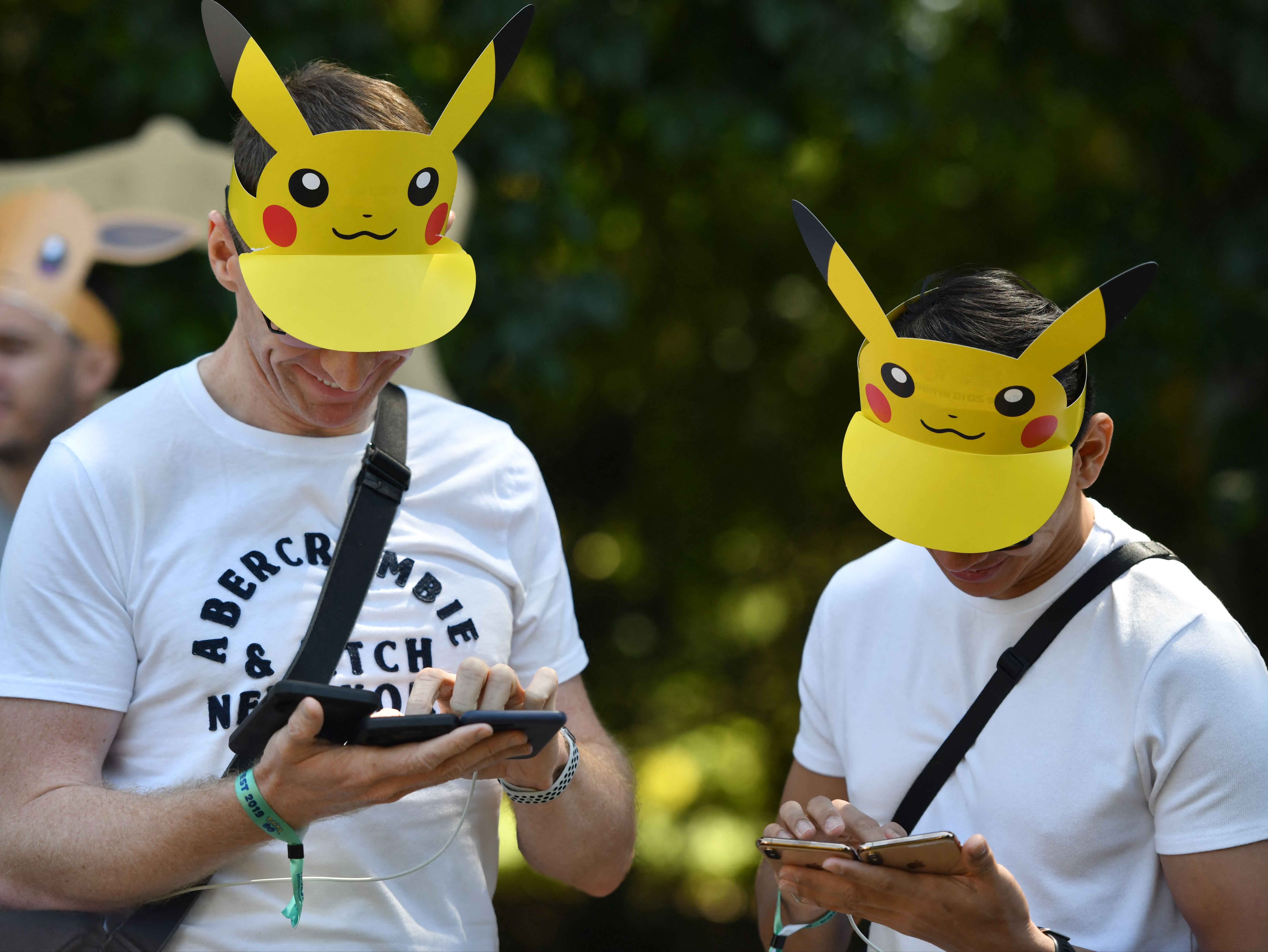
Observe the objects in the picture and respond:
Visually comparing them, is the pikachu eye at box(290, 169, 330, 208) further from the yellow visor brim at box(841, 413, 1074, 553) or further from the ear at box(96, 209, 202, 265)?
the ear at box(96, 209, 202, 265)

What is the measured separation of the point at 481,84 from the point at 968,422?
91cm

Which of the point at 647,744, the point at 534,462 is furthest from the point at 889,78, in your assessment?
the point at 647,744

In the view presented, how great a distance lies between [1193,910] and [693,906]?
4.67m

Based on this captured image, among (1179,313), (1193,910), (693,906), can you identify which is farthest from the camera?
(693,906)

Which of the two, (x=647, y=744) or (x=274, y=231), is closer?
(x=274, y=231)

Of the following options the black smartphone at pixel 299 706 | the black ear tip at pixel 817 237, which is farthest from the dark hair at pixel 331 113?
the black smartphone at pixel 299 706

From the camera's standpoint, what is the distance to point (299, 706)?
62.7 inches

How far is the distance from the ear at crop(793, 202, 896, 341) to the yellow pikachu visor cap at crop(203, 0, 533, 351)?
0.53m

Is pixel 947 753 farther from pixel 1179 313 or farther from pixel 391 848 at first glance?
pixel 1179 313

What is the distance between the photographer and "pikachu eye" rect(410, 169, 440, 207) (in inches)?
75.4

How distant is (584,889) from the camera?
2266 millimetres

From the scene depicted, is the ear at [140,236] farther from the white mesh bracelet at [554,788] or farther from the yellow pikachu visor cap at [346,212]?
the white mesh bracelet at [554,788]

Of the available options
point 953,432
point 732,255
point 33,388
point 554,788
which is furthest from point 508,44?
point 732,255

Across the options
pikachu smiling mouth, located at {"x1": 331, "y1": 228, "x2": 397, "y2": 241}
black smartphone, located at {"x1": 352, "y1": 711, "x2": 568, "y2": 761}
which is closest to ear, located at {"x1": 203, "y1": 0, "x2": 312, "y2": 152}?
pikachu smiling mouth, located at {"x1": 331, "y1": 228, "x2": 397, "y2": 241}
